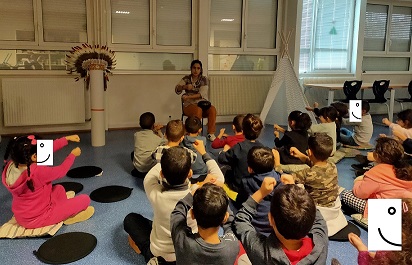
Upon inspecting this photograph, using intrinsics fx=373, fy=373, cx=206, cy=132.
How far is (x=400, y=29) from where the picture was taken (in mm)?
7719

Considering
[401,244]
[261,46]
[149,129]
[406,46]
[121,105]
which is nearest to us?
[401,244]

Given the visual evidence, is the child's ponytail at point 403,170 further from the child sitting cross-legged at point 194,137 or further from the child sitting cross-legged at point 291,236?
the child sitting cross-legged at point 194,137

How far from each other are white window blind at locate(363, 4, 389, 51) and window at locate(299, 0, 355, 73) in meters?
0.43

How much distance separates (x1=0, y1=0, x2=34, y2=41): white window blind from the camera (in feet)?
16.5

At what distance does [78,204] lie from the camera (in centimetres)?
267

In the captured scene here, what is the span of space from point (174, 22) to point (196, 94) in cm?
155

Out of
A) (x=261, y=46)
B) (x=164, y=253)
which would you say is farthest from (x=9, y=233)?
(x=261, y=46)

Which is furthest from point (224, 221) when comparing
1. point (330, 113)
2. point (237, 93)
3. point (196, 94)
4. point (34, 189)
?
point (237, 93)

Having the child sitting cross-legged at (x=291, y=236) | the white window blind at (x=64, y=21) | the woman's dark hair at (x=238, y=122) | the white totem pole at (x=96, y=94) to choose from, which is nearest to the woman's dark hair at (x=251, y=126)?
the woman's dark hair at (x=238, y=122)

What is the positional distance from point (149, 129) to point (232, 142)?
865mm

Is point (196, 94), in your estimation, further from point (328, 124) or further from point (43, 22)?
point (43, 22)

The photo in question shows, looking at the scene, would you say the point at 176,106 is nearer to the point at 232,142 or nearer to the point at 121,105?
the point at 121,105

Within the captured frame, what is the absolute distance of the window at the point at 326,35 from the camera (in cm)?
698

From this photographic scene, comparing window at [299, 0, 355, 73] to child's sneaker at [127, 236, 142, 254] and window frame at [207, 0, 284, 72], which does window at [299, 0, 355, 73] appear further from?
child's sneaker at [127, 236, 142, 254]
